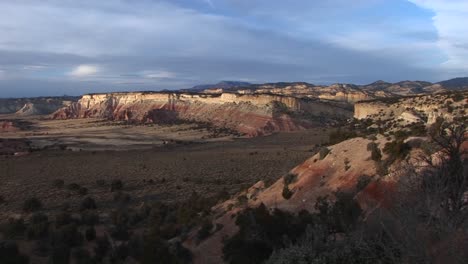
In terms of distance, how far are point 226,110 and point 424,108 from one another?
155ft

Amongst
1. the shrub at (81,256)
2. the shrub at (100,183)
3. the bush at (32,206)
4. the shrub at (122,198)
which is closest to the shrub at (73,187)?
the shrub at (100,183)

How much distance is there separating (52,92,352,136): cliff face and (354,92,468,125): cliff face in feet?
66.7

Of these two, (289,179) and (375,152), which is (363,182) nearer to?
(375,152)

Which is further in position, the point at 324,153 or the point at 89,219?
the point at 324,153

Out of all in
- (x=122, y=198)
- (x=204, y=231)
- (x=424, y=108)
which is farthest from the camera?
(x=424, y=108)

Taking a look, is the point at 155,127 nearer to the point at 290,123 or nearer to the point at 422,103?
the point at 290,123

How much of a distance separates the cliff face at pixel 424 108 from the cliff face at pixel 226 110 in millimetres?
20323

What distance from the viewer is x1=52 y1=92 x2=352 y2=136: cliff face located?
70.4 m

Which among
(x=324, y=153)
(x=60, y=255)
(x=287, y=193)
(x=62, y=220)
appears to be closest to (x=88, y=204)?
(x=62, y=220)

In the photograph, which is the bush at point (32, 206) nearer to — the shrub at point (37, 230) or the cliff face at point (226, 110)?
the shrub at point (37, 230)

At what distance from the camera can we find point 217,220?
639 inches

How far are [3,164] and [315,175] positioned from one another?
2730 cm

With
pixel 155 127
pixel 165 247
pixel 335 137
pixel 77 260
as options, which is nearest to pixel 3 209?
pixel 77 260

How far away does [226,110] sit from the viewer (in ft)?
267
